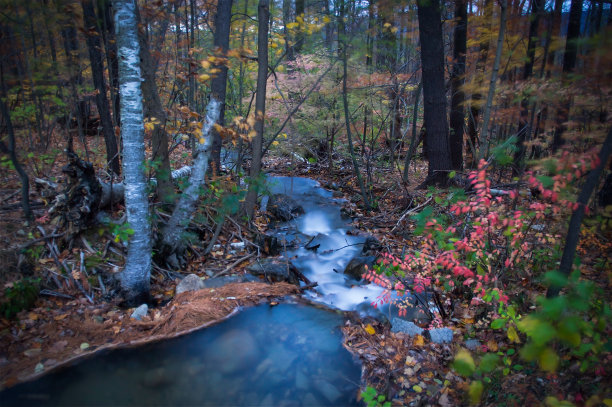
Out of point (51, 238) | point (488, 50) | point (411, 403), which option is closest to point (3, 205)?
point (51, 238)

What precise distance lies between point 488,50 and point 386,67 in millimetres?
3173

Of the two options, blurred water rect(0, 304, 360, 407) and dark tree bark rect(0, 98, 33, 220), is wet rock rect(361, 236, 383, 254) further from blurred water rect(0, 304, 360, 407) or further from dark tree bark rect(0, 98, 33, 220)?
dark tree bark rect(0, 98, 33, 220)

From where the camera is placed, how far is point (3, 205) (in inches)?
212

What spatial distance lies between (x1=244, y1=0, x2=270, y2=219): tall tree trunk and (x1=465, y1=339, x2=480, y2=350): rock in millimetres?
4571

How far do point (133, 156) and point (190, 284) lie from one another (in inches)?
82.6

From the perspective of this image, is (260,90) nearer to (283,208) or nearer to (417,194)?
(283,208)

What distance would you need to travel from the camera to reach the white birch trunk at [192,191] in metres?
5.34

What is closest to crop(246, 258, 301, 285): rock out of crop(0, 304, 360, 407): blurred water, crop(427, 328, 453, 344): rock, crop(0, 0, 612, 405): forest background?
crop(0, 0, 612, 405): forest background

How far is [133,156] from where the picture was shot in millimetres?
4172

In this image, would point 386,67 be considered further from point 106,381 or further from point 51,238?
point 106,381

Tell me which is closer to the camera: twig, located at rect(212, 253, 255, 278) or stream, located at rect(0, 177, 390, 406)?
stream, located at rect(0, 177, 390, 406)

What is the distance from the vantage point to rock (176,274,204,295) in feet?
16.6

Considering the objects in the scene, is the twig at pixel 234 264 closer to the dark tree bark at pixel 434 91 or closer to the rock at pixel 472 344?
the rock at pixel 472 344

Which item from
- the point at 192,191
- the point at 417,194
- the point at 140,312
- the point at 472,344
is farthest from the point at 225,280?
the point at 417,194
